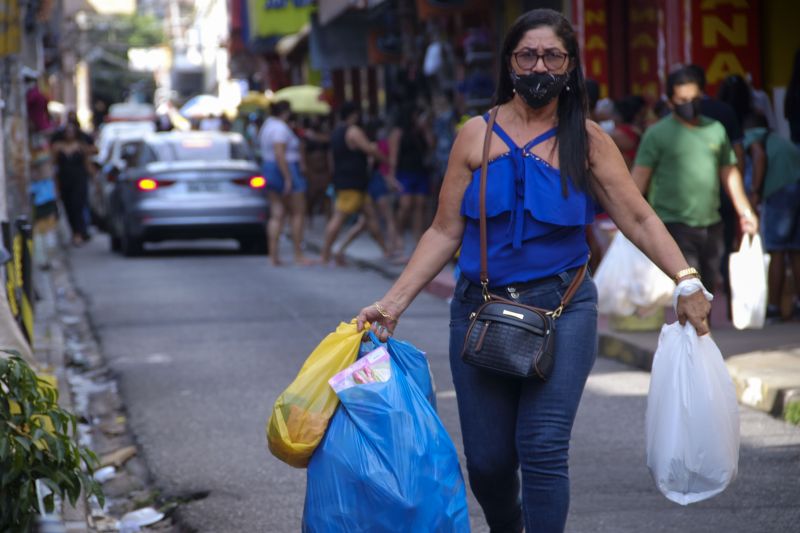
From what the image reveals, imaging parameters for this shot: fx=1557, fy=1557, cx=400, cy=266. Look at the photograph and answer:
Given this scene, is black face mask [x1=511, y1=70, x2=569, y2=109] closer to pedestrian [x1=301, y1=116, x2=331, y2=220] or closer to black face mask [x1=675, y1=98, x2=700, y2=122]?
black face mask [x1=675, y1=98, x2=700, y2=122]

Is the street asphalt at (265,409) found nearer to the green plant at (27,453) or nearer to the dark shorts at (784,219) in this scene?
the green plant at (27,453)

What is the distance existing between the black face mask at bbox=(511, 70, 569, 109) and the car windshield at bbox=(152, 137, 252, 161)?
15.4 meters

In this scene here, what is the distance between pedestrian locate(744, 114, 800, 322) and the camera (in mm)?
10719

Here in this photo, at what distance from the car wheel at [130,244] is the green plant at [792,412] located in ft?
41.8

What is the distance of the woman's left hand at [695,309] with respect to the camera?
4.36 meters

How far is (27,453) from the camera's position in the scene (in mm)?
4488

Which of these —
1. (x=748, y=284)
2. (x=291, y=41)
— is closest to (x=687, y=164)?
(x=748, y=284)

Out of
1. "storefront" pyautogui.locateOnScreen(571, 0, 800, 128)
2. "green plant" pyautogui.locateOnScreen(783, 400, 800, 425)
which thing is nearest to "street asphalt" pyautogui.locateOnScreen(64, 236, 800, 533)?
"green plant" pyautogui.locateOnScreen(783, 400, 800, 425)

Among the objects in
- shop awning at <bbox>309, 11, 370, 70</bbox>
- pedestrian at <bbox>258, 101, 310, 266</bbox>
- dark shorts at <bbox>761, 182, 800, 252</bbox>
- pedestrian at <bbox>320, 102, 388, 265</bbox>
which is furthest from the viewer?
shop awning at <bbox>309, 11, 370, 70</bbox>

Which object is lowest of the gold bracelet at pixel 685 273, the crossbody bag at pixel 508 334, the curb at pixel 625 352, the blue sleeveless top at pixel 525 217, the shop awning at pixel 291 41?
the curb at pixel 625 352

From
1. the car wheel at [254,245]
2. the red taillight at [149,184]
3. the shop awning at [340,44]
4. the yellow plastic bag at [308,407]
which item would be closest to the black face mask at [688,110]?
the yellow plastic bag at [308,407]

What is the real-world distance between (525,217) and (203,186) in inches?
598

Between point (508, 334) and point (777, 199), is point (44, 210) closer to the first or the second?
point (777, 199)

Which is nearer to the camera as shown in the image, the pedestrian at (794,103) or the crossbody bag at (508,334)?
the crossbody bag at (508,334)
